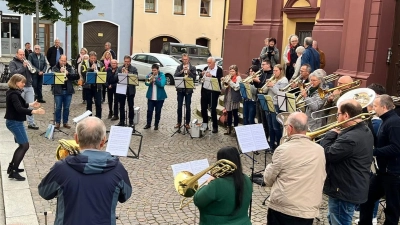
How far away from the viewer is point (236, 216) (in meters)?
3.72

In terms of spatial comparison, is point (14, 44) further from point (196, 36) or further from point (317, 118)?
point (317, 118)

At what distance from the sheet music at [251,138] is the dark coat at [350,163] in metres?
1.62

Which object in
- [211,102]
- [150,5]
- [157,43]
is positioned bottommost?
[211,102]

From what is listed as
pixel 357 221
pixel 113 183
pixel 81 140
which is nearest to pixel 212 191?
pixel 113 183

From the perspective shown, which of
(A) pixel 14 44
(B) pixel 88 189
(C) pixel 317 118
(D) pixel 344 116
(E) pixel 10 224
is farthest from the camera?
(A) pixel 14 44

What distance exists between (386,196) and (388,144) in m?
0.66

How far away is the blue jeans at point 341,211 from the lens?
4.88 m

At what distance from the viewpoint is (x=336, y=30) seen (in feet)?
36.7

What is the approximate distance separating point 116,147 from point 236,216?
3096mm

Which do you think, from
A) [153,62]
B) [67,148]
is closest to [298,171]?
[67,148]

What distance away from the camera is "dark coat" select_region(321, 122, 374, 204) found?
4.66m

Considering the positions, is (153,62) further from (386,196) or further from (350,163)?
(350,163)

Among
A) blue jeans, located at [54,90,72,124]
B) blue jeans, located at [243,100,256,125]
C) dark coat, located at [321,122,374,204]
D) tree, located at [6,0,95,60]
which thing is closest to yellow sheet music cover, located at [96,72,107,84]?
blue jeans, located at [54,90,72,124]

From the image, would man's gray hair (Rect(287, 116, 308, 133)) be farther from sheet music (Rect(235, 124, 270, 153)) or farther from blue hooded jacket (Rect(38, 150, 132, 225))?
sheet music (Rect(235, 124, 270, 153))
